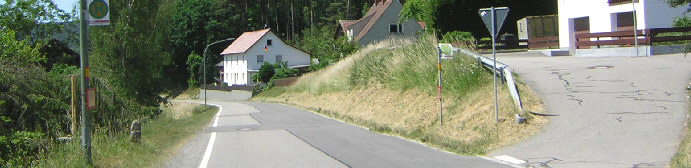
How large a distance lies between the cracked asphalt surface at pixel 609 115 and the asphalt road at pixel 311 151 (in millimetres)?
1526

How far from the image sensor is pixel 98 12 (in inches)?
454

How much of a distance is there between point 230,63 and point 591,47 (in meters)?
60.3

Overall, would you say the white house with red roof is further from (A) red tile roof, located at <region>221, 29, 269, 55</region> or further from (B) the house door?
(B) the house door

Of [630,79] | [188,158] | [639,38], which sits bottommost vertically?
[188,158]

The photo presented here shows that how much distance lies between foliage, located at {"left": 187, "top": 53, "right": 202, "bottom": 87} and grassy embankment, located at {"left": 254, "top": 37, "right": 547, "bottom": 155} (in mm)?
53868

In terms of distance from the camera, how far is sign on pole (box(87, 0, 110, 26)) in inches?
450

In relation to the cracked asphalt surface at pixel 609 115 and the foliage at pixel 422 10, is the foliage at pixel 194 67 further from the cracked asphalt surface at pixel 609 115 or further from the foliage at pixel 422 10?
the cracked asphalt surface at pixel 609 115

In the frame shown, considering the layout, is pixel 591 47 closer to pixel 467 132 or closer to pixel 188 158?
pixel 467 132

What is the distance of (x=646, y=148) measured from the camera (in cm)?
1141

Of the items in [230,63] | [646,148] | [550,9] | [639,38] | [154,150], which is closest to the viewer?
[646,148]

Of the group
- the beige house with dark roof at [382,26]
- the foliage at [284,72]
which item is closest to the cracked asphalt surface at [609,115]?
the foliage at [284,72]

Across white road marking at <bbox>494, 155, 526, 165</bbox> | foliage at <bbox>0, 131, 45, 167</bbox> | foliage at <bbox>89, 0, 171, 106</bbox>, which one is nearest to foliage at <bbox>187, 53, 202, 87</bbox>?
foliage at <bbox>89, 0, 171, 106</bbox>

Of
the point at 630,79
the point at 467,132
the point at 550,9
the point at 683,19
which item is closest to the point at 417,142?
the point at 467,132

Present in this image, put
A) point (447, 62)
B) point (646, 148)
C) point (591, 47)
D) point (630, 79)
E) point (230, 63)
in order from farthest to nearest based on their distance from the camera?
point (230, 63)
point (591, 47)
point (447, 62)
point (630, 79)
point (646, 148)
